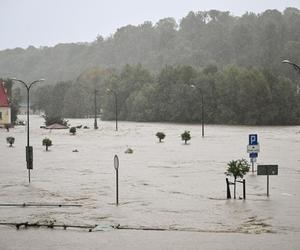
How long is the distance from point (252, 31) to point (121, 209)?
154555 millimetres

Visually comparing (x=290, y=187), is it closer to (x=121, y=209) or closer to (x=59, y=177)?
(x=121, y=209)

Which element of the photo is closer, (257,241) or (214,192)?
(257,241)

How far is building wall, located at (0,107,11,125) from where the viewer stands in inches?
3957

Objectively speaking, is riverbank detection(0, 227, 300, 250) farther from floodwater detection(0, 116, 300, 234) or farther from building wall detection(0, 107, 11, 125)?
building wall detection(0, 107, 11, 125)

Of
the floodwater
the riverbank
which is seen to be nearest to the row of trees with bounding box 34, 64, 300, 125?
the floodwater

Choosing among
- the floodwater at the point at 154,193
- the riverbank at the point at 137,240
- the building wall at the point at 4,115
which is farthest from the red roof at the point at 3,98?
the riverbank at the point at 137,240

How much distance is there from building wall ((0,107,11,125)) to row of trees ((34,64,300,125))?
1355 inches

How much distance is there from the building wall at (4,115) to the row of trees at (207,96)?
34.4 metres

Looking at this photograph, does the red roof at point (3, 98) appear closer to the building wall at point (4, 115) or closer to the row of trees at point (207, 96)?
the building wall at point (4, 115)

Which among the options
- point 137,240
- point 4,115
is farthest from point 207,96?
point 137,240

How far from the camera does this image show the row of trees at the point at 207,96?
4341 inches

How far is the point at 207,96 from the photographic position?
12100 cm

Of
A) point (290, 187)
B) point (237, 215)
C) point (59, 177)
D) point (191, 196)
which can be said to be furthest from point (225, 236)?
point (59, 177)

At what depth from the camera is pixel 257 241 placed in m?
16.1
